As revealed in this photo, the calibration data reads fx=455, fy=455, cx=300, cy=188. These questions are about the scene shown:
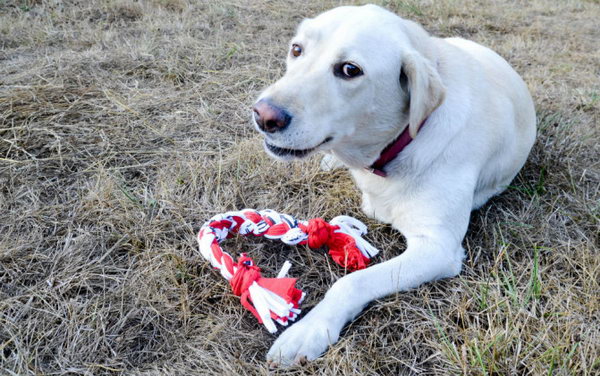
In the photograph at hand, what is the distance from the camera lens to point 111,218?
2143 mm

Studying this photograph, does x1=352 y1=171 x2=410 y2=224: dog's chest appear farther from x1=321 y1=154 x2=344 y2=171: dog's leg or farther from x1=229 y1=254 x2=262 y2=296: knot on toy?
x1=229 y1=254 x2=262 y2=296: knot on toy

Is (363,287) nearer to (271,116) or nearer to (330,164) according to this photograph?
(271,116)

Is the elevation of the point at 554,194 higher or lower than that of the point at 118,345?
higher

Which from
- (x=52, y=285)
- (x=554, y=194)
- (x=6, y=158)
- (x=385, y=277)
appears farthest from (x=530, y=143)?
(x=6, y=158)

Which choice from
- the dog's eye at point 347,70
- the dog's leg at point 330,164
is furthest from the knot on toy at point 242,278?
the dog's leg at point 330,164

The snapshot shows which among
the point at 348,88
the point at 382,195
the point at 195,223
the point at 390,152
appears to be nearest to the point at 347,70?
the point at 348,88

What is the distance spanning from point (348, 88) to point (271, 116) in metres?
0.34

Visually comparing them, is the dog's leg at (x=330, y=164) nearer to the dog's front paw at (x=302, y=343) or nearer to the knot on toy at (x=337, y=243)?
the knot on toy at (x=337, y=243)

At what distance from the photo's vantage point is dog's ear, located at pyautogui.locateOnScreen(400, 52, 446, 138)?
69.9 inches

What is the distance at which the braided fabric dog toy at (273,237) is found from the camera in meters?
1.70

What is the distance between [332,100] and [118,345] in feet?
3.91

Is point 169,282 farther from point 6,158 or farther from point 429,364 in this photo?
point 6,158

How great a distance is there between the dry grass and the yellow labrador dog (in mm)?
98

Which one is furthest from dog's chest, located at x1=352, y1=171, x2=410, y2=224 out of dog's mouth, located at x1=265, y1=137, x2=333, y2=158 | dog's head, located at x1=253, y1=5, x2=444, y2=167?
dog's mouth, located at x1=265, y1=137, x2=333, y2=158
